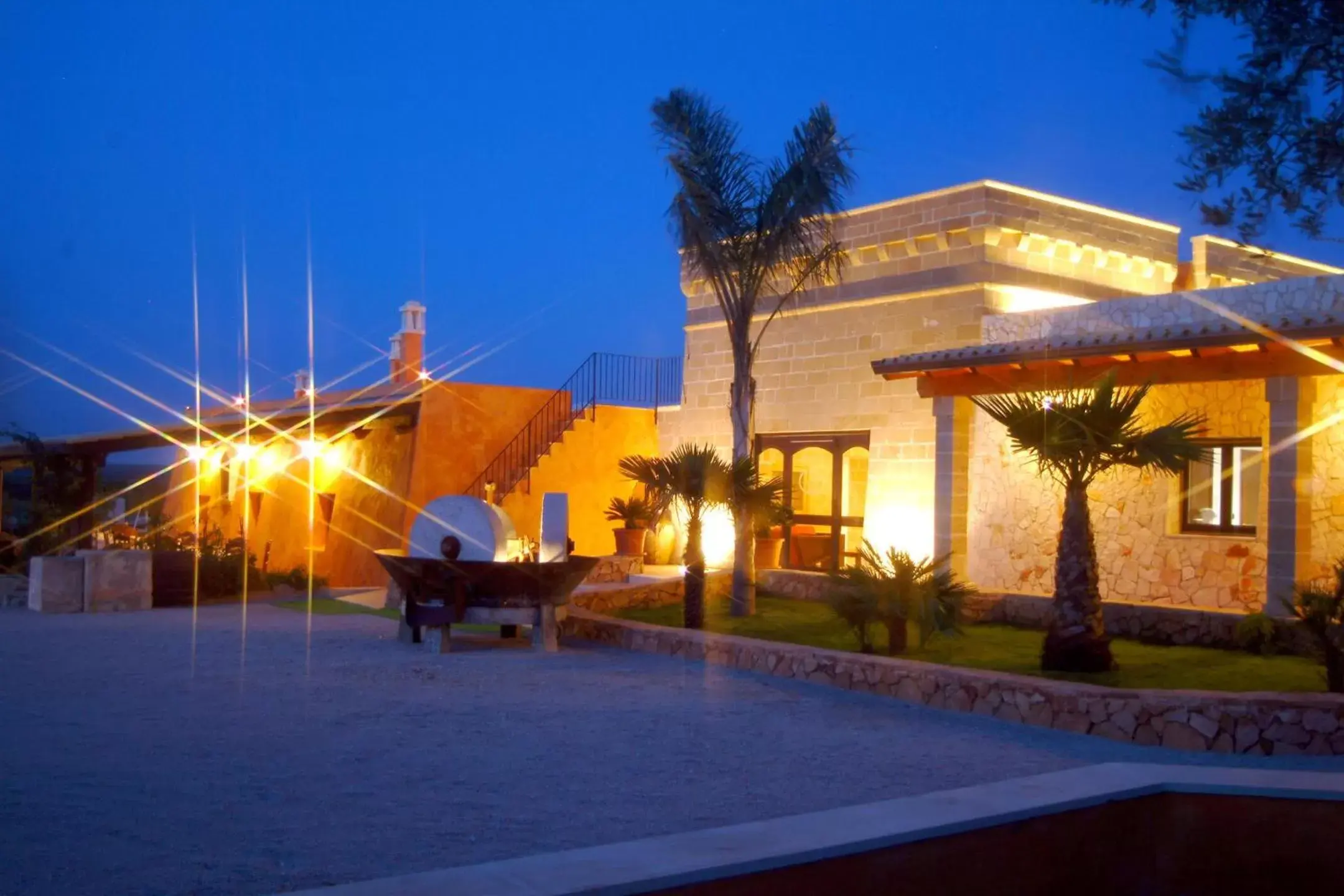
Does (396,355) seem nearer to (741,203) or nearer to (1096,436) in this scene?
(741,203)

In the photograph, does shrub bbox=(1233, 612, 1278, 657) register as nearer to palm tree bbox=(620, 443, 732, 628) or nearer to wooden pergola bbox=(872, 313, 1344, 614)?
wooden pergola bbox=(872, 313, 1344, 614)

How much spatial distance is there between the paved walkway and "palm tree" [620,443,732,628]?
1544 mm

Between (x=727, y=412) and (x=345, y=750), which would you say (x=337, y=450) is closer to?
(x=727, y=412)

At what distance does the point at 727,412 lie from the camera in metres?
20.7

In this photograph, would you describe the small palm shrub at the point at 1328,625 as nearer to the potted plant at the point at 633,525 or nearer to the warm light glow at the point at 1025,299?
the warm light glow at the point at 1025,299

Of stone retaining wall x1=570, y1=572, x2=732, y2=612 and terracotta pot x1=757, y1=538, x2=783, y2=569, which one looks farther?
terracotta pot x1=757, y1=538, x2=783, y2=569

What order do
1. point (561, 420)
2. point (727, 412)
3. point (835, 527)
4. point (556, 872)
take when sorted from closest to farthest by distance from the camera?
1. point (556, 872)
2. point (835, 527)
3. point (727, 412)
4. point (561, 420)

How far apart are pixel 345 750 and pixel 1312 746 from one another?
6013 mm

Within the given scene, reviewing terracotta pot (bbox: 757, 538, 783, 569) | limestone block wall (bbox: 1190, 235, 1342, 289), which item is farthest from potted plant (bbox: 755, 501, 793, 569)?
limestone block wall (bbox: 1190, 235, 1342, 289)

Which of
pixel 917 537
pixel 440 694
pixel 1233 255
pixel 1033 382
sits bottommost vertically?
pixel 440 694

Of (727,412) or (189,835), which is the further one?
(727,412)

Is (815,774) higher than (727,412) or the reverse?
the reverse

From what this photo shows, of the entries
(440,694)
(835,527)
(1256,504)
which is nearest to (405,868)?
(440,694)

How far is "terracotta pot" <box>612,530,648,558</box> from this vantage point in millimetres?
19672
